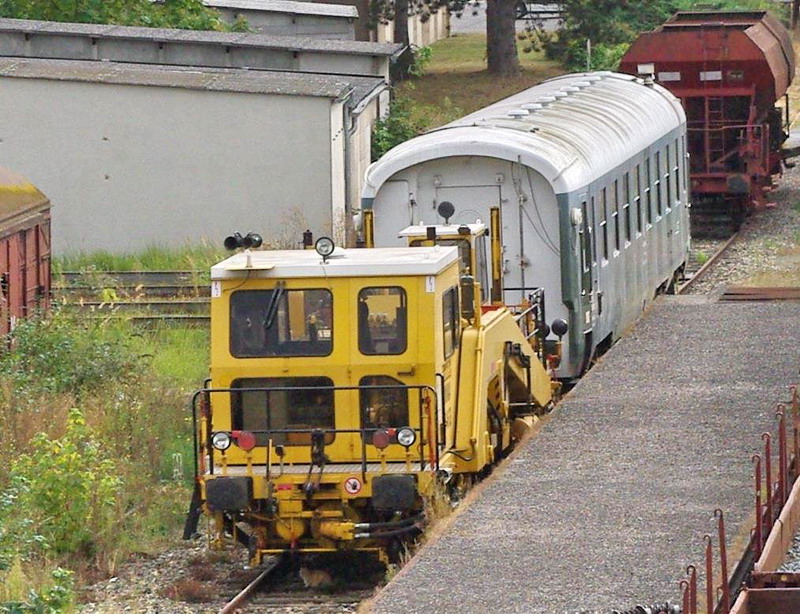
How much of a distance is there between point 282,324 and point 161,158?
1389 centimetres

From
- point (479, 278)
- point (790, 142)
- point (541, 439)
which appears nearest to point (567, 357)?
point (479, 278)

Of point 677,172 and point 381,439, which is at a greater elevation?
point 677,172

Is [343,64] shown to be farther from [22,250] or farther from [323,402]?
[323,402]

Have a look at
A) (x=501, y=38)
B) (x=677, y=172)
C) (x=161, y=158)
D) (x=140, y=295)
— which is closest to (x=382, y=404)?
(x=140, y=295)

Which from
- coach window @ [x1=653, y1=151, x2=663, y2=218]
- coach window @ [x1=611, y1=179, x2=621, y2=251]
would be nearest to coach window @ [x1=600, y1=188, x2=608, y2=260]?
coach window @ [x1=611, y1=179, x2=621, y2=251]

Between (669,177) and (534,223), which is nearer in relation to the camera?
(534,223)

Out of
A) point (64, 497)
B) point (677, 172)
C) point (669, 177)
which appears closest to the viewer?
point (64, 497)

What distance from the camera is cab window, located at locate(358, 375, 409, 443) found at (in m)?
10.9

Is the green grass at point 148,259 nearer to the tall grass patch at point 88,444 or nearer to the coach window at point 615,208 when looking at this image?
the tall grass patch at point 88,444

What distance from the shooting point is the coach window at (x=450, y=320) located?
1123 centimetres

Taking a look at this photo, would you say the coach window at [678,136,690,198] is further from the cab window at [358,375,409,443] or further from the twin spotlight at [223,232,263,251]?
the cab window at [358,375,409,443]

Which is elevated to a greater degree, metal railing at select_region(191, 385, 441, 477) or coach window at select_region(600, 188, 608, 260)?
coach window at select_region(600, 188, 608, 260)

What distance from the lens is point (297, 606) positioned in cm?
1054

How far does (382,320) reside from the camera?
430 inches
